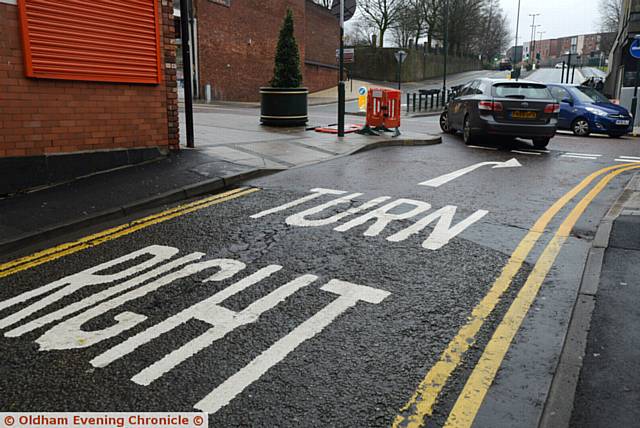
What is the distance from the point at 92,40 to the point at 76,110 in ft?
3.45

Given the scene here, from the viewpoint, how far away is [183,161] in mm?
9234

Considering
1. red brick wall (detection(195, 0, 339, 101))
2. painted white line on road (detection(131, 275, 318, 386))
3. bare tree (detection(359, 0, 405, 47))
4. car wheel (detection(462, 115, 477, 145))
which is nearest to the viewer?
painted white line on road (detection(131, 275, 318, 386))

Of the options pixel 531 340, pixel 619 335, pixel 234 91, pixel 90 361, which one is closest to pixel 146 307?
pixel 90 361

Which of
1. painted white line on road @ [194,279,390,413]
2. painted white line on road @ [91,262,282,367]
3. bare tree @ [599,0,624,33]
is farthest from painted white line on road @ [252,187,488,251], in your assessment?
bare tree @ [599,0,624,33]

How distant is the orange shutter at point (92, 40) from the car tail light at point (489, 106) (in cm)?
721

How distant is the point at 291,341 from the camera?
3.52 meters

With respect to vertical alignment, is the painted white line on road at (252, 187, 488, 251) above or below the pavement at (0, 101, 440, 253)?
below

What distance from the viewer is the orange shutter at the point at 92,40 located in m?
7.38

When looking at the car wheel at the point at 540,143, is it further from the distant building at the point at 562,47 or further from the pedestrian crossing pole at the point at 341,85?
the distant building at the point at 562,47

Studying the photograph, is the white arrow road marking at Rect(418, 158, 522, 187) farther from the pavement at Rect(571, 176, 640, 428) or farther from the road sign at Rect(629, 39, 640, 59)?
the road sign at Rect(629, 39, 640, 59)

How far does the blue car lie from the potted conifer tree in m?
8.11

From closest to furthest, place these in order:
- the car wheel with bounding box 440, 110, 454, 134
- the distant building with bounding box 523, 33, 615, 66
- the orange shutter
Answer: the orange shutter
the car wheel with bounding box 440, 110, 454, 134
the distant building with bounding box 523, 33, 615, 66

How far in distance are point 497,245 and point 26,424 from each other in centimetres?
422

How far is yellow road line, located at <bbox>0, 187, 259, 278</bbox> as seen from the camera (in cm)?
498
